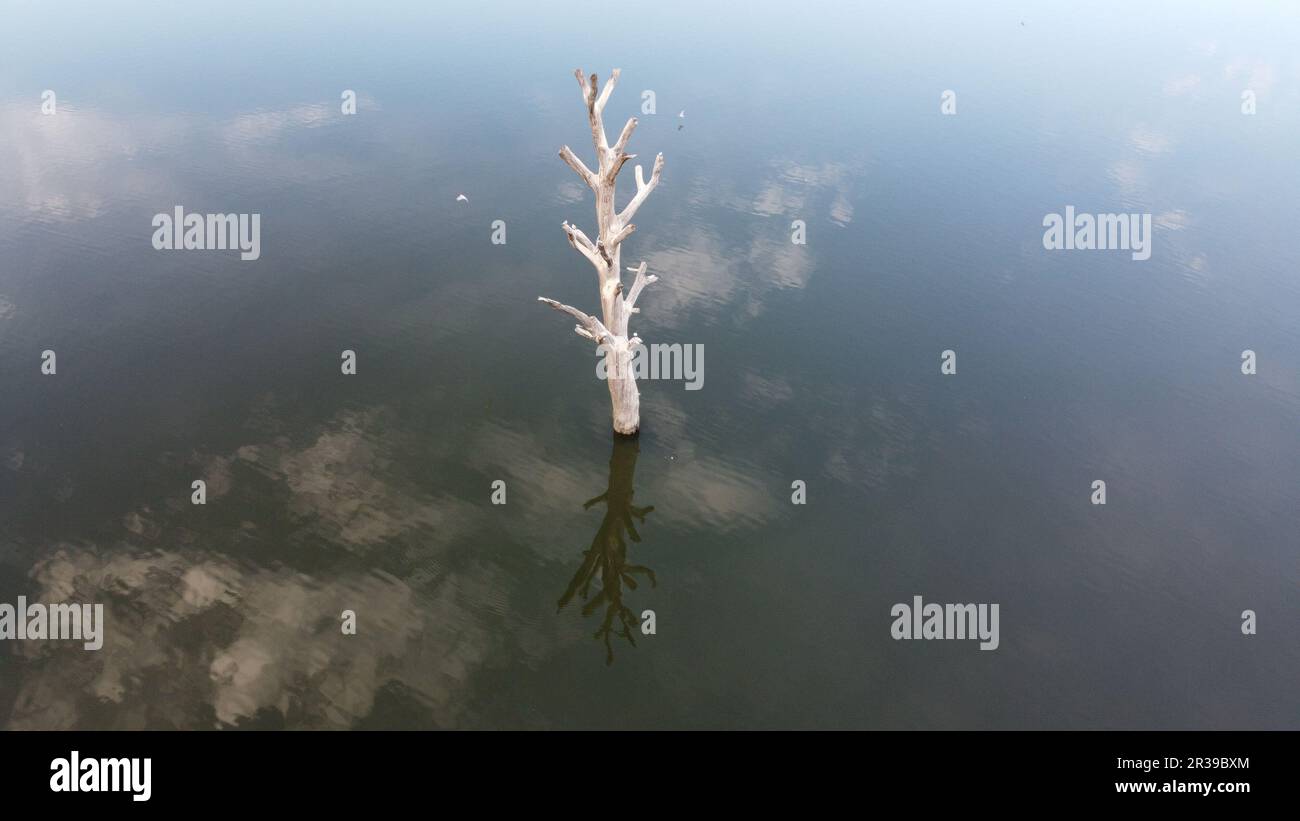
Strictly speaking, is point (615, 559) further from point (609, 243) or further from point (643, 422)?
point (609, 243)

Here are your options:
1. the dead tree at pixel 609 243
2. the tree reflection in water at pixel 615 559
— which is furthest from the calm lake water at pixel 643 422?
the dead tree at pixel 609 243

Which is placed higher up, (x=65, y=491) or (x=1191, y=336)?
(x=1191, y=336)

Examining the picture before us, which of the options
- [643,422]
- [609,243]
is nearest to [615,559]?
[643,422]

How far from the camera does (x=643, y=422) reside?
1897cm

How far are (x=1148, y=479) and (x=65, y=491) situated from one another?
22384 mm

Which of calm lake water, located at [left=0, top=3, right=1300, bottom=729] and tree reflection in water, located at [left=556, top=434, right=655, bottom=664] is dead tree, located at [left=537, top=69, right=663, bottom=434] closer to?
tree reflection in water, located at [left=556, top=434, right=655, bottom=664]

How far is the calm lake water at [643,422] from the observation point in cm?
1392

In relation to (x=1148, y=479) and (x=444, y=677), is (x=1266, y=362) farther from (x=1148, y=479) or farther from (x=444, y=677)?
(x=444, y=677)

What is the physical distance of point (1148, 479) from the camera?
701 inches

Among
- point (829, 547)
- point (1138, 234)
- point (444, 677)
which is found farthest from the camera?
point (1138, 234)

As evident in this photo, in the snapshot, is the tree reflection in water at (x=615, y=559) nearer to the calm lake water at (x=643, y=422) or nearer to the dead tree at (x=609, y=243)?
the calm lake water at (x=643, y=422)

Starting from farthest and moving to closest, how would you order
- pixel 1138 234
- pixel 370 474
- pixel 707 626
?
pixel 1138 234 → pixel 370 474 → pixel 707 626

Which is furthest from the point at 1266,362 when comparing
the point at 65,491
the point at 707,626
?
the point at 65,491

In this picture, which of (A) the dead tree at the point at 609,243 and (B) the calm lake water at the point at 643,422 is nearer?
(B) the calm lake water at the point at 643,422
